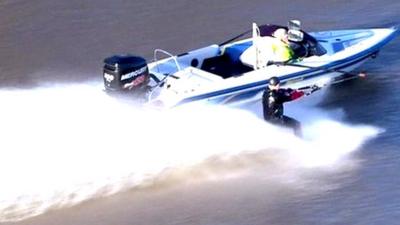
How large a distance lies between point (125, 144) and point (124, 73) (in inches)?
34.1

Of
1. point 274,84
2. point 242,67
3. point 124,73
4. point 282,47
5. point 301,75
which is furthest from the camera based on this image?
point 242,67

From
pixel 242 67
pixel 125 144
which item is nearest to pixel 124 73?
pixel 125 144

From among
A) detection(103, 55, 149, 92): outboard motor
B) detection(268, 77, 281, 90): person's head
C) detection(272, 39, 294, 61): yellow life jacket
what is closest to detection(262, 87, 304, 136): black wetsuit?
detection(268, 77, 281, 90): person's head

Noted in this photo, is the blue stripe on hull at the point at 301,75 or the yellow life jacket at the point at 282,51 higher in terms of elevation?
the yellow life jacket at the point at 282,51

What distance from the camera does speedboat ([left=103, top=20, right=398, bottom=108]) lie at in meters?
12.1

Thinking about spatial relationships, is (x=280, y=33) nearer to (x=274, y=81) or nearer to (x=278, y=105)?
(x=274, y=81)

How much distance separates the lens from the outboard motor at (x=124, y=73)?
39.1 feet

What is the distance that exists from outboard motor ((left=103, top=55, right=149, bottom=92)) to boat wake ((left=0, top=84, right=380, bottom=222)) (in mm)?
212

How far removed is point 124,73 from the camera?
39.1 ft

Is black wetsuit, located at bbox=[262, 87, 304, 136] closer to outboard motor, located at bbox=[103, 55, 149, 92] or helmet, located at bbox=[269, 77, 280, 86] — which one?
helmet, located at bbox=[269, 77, 280, 86]

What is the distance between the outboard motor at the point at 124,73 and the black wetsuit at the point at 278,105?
1.53 metres

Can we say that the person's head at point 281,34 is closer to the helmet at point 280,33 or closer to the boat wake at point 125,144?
the helmet at point 280,33

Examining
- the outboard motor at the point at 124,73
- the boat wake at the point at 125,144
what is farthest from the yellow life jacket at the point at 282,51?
the outboard motor at the point at 124,73

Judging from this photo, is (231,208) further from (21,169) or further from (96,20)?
(96,20)
